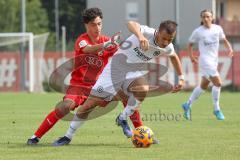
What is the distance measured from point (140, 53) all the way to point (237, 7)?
2013 inches

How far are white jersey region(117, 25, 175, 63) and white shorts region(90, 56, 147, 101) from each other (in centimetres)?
17

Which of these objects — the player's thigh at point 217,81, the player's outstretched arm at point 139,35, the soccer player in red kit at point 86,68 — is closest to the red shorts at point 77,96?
the soccer player in red kit at point 86,68

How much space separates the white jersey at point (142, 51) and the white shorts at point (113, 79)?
0.54 ft

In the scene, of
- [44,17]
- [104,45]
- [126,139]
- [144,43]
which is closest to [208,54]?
[126,139]

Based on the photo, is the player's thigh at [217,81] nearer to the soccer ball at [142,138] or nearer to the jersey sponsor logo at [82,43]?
the soccer ball at [142,138]

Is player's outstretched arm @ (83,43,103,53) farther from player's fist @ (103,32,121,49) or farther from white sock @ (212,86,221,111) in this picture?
white sock @ (212,86,221,111)

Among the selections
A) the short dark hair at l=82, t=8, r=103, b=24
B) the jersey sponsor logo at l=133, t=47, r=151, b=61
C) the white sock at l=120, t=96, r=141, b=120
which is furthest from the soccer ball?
the short dark hair at l=82, t=8, r=103, b=24

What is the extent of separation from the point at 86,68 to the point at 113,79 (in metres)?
0.46

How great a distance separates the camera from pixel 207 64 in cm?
1653

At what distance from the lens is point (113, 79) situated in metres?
10.6

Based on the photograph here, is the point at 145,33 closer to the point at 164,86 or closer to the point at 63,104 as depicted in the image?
the point at 63,104

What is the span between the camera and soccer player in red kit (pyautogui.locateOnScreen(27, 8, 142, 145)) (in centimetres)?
1048

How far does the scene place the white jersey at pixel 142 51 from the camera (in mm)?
10273

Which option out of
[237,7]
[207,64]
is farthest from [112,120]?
[237,7]
